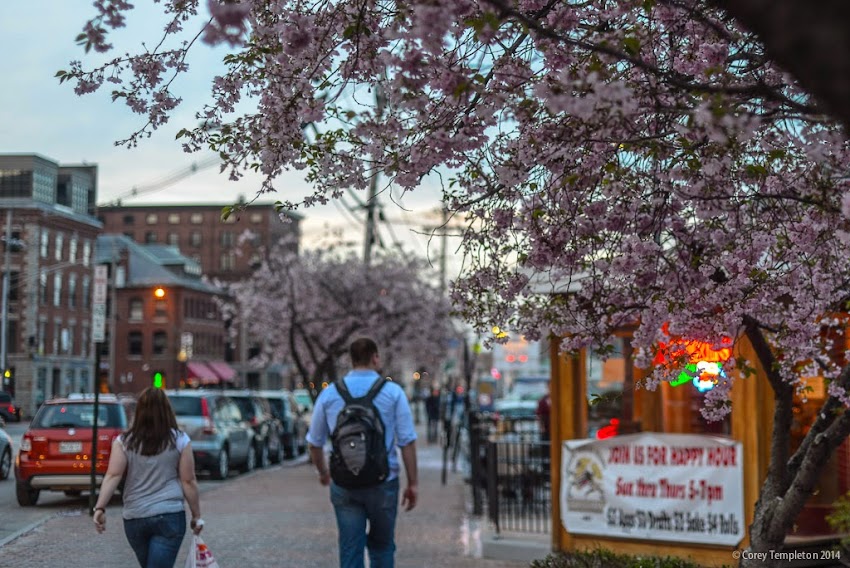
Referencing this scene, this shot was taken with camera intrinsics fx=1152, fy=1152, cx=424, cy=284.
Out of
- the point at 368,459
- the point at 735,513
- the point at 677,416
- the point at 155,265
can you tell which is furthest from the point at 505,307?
the point at 155,265

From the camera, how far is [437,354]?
47.7 m

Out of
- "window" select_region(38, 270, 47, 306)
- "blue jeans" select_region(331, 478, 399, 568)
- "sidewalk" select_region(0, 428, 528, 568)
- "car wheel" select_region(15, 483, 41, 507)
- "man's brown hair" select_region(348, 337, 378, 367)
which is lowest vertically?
"sidewalk" select_region(0, 428, 528, 568)

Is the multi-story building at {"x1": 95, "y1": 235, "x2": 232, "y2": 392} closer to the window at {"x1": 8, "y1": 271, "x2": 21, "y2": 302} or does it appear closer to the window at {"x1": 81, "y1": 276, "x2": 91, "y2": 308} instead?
the window at {"x1": 81, "y1": 276, "x2": 91, "y2": 308}

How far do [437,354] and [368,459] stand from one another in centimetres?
4049

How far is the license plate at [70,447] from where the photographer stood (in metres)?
16.9

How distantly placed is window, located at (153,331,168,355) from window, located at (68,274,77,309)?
1302 cm

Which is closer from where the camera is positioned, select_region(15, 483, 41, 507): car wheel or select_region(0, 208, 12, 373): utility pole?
select_region(15, 483, 41, 507): car wheel

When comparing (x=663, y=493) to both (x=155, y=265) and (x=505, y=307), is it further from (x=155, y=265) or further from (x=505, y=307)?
(x=155, y=265)

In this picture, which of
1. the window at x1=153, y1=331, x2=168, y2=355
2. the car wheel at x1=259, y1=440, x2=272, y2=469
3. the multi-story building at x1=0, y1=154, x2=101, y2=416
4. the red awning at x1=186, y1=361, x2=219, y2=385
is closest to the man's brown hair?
the car wheel at x1=259, y1=440, x2=272, y2=469

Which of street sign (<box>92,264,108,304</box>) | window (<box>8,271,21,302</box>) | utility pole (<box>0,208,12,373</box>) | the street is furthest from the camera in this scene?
window (<box>8,271,21,302</box>)

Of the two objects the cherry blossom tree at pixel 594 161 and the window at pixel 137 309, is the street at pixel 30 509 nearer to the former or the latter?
the cherry blossom tree at pixel 594 161

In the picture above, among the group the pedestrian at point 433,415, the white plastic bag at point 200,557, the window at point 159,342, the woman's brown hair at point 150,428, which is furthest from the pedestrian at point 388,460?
the window at point 159,342

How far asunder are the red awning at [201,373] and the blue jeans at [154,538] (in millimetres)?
82125

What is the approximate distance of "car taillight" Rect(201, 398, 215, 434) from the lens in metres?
22.4
